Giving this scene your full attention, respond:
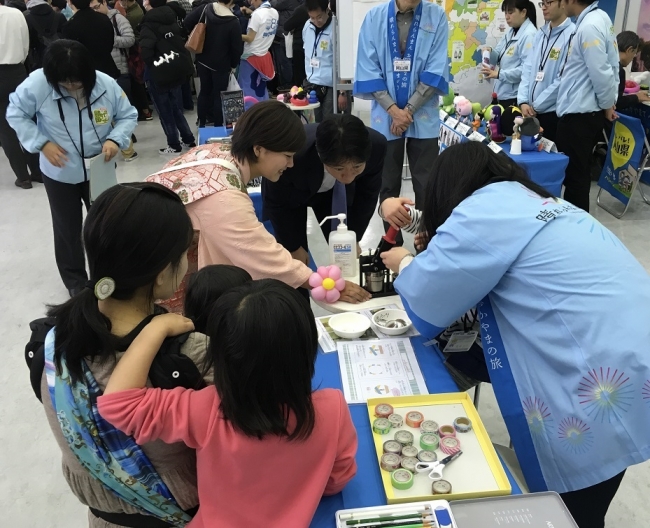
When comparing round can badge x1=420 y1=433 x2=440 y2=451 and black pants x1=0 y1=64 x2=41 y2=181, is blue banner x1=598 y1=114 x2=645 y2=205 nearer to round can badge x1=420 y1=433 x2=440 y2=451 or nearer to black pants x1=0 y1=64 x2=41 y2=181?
round can badge x1=420 y1=433 x2=440 y2=451

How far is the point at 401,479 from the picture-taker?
1.04 metres

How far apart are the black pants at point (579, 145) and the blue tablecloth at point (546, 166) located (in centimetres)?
36

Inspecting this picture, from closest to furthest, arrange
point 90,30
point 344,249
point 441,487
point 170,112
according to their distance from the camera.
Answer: point 441,487 < point 344,249 < point 90,30 < point 170,112

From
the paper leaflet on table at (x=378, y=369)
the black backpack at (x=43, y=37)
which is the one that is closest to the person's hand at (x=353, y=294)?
the paper leaflet on table at (x=378, y=369)

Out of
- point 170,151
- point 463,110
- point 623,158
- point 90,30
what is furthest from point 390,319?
point 170,151

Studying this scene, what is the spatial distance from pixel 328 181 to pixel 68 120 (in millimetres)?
1322

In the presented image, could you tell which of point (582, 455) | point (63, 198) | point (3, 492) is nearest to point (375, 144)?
point (582, 455)

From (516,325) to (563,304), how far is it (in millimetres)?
114

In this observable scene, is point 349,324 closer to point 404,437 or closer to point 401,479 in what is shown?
point 404,437

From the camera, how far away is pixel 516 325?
1.18m

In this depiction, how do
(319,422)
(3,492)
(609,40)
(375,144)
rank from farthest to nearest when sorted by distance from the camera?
(609,40), (375,144), (3,492), (319,422)

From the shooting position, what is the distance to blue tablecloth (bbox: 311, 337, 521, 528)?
1024mm

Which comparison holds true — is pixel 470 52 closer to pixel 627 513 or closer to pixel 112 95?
pixel 112 95

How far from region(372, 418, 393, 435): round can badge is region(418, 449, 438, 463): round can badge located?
0.29 feet
